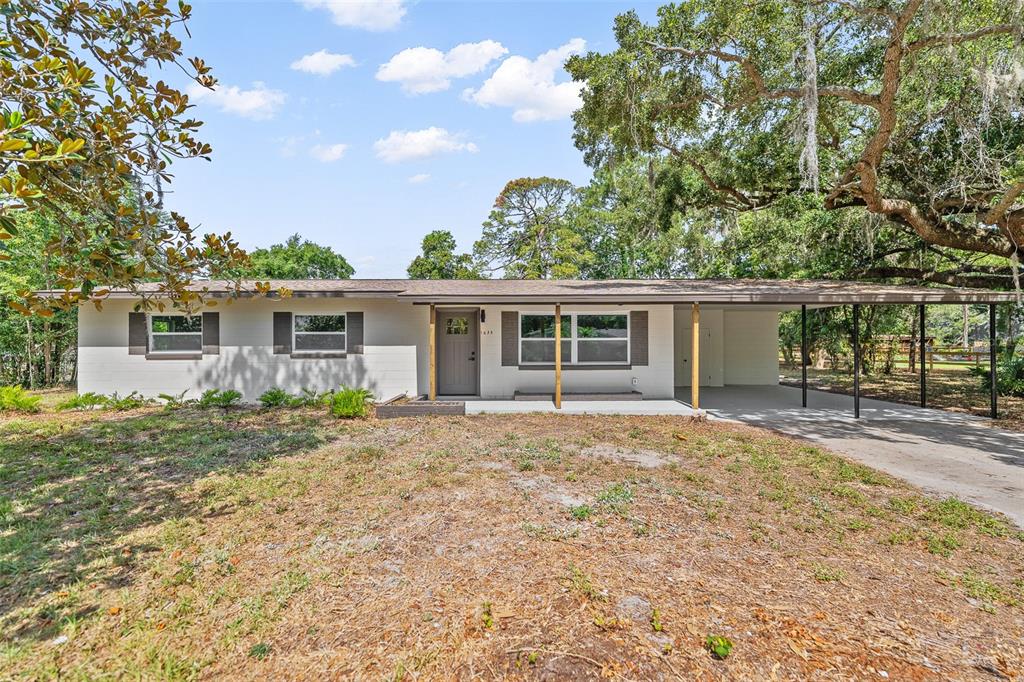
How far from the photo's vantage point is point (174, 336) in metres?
10.6

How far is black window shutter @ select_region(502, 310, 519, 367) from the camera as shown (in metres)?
10.5

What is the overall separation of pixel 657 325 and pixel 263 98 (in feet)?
30.3

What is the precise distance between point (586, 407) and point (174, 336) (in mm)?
9287

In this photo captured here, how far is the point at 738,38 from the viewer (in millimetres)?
8828

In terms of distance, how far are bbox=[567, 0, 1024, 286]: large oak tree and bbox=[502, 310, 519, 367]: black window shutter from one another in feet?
15.2

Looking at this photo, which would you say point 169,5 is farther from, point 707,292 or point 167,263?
point 707,292

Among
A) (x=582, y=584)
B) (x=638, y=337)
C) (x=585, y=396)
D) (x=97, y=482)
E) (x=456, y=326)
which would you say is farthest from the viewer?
(x=456, y=326)

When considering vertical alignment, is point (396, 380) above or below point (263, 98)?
below

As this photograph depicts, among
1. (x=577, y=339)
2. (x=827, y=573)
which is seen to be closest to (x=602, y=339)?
(x=577, y=339)

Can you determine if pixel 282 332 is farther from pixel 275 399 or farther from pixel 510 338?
pixel 510 338

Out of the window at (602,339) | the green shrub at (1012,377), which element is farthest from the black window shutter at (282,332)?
the green shrub at (1012,377)

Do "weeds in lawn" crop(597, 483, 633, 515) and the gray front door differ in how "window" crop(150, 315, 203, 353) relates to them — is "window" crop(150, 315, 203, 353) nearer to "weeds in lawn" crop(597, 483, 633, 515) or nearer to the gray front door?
the gray front door

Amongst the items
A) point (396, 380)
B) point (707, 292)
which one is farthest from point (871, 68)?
point (396, 380)

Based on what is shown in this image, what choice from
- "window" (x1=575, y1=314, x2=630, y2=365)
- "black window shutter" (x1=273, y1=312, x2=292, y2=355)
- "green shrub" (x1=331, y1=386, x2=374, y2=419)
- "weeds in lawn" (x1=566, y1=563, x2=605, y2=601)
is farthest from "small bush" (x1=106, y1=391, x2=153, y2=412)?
"weeds in lawn" (x1=566, y1=563, x2=605, y2=601)
